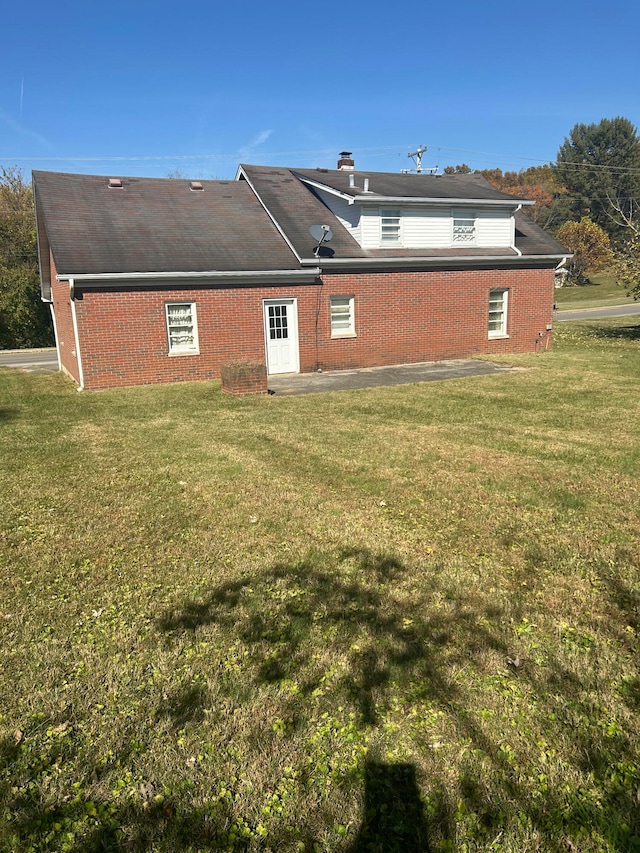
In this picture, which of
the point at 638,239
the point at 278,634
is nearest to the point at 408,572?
the point at 278,634

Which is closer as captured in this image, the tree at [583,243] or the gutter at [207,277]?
the gutter at [207,277]

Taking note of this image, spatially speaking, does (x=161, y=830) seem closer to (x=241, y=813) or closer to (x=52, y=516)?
(x=241, y=813)

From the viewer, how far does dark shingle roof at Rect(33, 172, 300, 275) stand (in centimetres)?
1539

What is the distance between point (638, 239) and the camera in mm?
23562

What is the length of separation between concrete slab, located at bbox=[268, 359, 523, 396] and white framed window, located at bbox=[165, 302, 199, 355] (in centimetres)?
243

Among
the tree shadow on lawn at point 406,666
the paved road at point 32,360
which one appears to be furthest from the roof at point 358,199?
the tree shadow on lawn at point 406,666

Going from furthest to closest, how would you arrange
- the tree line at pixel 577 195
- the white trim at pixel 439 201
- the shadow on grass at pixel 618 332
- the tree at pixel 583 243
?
the tree at pixel 583 243
the tree line at pixel 577 195
the shadow on grass at pixel 618 332
the white trim at pixel 439 201

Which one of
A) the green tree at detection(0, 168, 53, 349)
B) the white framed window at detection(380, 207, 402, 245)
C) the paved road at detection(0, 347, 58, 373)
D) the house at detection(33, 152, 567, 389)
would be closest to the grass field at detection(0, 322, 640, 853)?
the house at detection(33, 152, 567, 389)

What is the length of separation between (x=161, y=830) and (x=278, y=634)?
1.57 metres

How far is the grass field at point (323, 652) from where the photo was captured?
2.77 metres

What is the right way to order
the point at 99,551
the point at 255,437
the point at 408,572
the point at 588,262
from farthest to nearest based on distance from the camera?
the point at 588,262, the point at 255,437, the point at 99,551, the point at 408,572

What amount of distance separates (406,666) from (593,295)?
2268 inches

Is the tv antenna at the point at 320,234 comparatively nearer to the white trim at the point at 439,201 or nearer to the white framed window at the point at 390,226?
the white trim at the point at 439,201

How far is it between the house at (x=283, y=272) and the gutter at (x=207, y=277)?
1.9 inches
